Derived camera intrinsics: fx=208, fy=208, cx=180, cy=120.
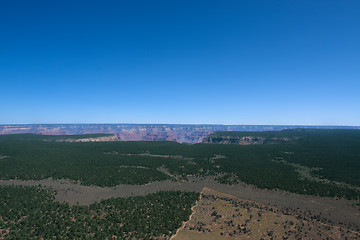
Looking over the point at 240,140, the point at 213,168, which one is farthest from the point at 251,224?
the point at 240,140

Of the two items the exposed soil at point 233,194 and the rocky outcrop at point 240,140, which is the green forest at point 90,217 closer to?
the exposed soil at point 233,194

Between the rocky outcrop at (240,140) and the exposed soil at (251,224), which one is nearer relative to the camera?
the exposed soil at (251,224)

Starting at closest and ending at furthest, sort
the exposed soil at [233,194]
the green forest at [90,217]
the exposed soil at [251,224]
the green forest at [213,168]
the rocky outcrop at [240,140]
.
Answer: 1. the green forest at [90,217]
2. the exposed soil at [251,224]
3. the exposed soil at [233,194]
4. the green forest at [213,168]
5. the rocky outcrop at [240,140]

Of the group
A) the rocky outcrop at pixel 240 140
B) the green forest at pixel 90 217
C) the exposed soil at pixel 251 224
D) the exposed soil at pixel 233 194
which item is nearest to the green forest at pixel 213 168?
the exposed soil at pixel 233 194

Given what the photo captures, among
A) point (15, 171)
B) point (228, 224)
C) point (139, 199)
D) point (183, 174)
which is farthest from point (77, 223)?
point (15, 171)

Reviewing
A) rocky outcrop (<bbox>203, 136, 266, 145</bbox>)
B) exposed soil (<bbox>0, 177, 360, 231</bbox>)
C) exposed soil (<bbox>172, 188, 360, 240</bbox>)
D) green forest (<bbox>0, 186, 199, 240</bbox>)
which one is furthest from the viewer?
rocky outcrop (<bbox>203, 136, 266, 145</bbox>)

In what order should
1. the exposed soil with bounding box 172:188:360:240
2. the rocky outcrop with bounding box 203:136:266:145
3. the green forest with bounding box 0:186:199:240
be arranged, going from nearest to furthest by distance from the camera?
the green forest with bounding box 0:186:199:240 < the exposed soil with bounding box 172:188:360:240 < the rocky outcrop with bounding box 203:136:266:145

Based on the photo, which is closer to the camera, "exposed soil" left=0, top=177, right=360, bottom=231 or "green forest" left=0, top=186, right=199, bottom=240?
"green forest" left=0, top=186, right=199, bottom=240

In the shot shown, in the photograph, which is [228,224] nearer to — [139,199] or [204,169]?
[139,199]

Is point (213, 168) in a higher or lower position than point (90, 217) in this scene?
higher

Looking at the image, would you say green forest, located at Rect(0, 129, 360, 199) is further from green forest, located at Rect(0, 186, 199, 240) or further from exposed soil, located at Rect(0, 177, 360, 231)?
green forest, located at Rect(0, 186, 199, 240)

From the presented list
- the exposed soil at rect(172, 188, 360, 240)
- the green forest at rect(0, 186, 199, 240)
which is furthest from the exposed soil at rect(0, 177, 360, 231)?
the green forest at rect(0, 186, 199, 240)

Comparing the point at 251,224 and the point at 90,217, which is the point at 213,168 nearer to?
the point at 251,224
